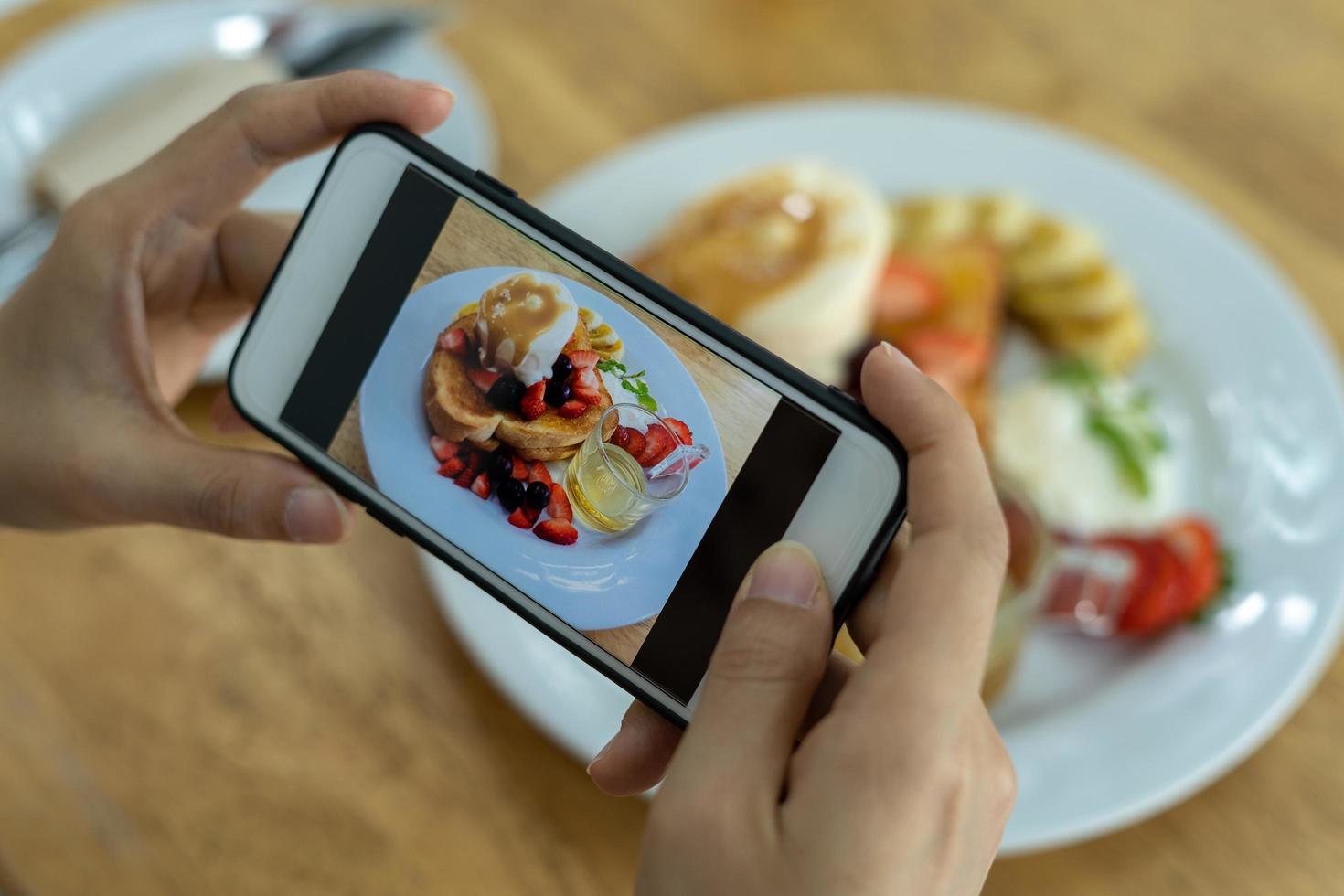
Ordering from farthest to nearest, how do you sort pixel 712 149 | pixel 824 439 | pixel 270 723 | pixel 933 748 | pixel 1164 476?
pixel 712 149, pixel 1164 476, pixel 270 723, pixel 824 439, pixel 933 748

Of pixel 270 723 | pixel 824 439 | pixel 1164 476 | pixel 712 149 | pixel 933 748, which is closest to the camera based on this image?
pixel 933 748

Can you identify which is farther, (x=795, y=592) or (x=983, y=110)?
(x=983, y=110)

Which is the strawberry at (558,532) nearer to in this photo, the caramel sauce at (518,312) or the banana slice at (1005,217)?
the caramel sauce at (518,312)

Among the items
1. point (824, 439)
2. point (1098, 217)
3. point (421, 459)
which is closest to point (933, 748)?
point (824, 439)

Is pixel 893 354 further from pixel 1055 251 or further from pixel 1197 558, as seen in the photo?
pixel 1055 251

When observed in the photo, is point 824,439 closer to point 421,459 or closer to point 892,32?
point 421,459

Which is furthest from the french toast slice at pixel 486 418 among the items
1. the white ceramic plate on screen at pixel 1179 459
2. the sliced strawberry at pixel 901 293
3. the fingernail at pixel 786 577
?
the sliced strawberry at pixel 901 293

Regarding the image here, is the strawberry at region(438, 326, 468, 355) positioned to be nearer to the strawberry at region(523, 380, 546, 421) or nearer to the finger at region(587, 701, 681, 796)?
the strawberry at region(523, 380, 546, 421)
